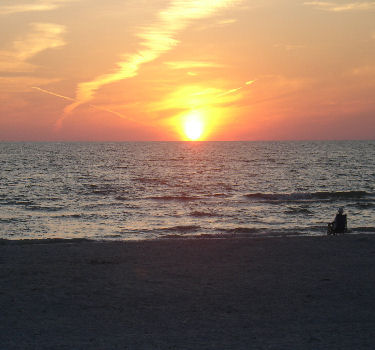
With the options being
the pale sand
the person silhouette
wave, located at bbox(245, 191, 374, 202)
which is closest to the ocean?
wave, located at bbox(245, 191, 374, 202)

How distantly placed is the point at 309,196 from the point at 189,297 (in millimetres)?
33053

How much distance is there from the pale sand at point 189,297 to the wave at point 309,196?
960 inches

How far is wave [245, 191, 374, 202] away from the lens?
40.4 m

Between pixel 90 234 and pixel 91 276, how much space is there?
11190mm

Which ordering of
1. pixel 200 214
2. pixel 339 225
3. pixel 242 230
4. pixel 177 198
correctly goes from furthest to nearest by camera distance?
pixel 177 198 → pixel 200 214 → pixel 242 230 → pixel 339 225

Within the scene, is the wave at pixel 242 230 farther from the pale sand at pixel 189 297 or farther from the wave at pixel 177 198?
the wave at pixel 177 198

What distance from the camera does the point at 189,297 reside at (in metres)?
10.4

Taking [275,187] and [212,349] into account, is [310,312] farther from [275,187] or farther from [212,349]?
[275,187]

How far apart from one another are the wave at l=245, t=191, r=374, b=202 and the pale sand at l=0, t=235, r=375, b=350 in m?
24.4

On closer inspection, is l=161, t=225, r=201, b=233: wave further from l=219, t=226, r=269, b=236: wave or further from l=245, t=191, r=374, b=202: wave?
l=245, t=191, r=374, b=202: wave

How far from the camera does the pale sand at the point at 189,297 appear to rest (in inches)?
316

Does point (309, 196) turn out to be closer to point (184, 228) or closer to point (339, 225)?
point (184, 228)

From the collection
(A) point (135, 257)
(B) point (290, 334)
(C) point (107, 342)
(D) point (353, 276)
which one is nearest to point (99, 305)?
(C) point (107, 342)

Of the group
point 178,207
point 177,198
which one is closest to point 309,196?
point 177,198
